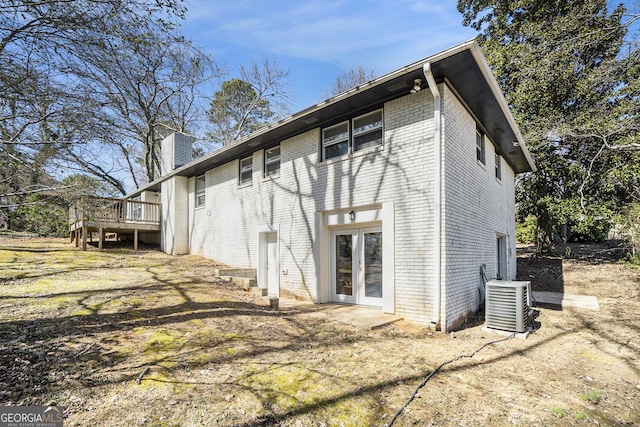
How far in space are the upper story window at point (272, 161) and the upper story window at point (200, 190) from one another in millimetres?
4764

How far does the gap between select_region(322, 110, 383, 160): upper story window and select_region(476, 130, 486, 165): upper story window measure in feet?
10.7

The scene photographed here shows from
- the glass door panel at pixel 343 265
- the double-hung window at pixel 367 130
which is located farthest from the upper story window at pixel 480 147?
the glass door panel at pixel 343 265

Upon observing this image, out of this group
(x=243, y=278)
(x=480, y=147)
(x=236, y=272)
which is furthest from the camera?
(x=236, y=272)

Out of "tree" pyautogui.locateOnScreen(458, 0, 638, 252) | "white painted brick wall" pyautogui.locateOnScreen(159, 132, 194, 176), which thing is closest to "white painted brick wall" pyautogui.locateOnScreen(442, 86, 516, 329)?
"tree" pyautogui.locateOnScreen(458, 0, 638, 252)

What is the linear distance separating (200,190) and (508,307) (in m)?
12.6

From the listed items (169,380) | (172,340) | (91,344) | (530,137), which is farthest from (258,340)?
(530,137)

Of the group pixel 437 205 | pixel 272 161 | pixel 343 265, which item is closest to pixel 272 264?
pixel 343 265

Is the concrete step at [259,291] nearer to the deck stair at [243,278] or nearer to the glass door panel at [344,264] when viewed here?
the deck stair at [243,278]

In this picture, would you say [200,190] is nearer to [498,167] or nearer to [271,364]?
[271,364]

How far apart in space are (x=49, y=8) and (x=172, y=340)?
529 centimetres

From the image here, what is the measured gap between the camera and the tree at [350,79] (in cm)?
2359

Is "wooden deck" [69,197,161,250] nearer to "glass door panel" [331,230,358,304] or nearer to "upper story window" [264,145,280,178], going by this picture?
"upper story window" [264,145,280,178]

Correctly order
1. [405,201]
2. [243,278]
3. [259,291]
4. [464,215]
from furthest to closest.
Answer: [243,278] → [259,291] → [464,215] → [405,201]

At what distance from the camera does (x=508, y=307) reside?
662 centimetres
